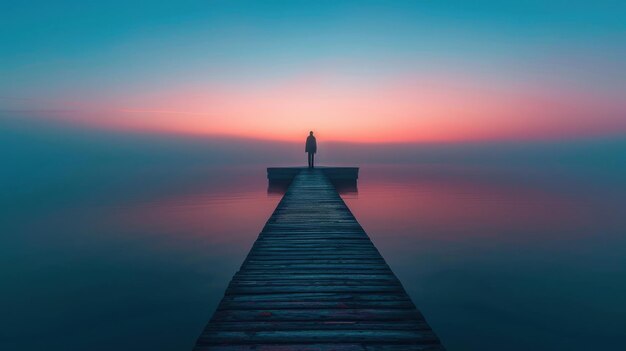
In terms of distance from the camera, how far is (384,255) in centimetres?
1291

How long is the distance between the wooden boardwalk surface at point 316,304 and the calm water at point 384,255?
2.87m

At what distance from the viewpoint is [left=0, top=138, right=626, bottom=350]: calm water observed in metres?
7.35

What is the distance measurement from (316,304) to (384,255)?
9236mm

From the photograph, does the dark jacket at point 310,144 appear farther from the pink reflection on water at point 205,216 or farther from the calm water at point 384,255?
the calm water at point 384,255

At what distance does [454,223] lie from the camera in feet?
60.6

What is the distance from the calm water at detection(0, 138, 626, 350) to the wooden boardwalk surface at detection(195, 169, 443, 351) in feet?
9.41

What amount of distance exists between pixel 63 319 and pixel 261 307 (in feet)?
20.9

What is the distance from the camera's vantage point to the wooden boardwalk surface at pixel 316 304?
3322mm

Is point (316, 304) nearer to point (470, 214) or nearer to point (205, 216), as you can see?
point (205, 216)

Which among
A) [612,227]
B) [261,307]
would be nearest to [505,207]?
[612,227]

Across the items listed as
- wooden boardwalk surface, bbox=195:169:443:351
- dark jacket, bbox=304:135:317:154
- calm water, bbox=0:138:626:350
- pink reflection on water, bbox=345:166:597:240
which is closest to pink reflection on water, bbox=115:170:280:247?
calm water, bbox=0:138:626:350

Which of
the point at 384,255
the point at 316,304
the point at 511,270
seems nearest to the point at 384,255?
the point at 384,255

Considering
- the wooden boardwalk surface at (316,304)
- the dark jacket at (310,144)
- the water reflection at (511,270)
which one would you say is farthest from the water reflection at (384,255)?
the dark jacket at (310,144)

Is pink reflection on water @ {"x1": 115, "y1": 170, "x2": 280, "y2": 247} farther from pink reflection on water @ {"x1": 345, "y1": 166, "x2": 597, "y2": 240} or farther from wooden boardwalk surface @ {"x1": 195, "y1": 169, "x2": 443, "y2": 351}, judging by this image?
wooden boardwalk surface @ {"x1": 195, "y1": 169, "x2": 443, "y2": 351}
